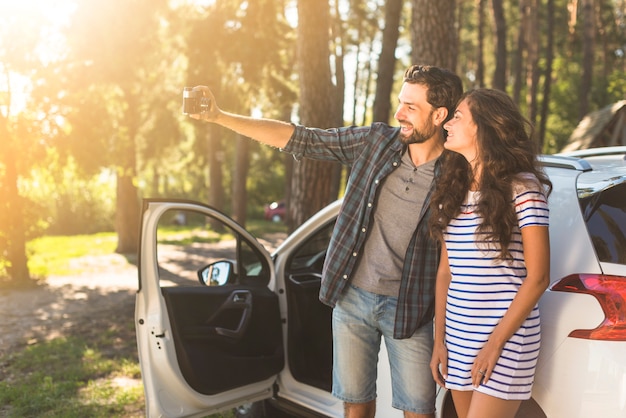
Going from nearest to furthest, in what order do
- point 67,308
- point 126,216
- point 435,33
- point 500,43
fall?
point 435,33
point 67,308
point 126,216
point 500,43

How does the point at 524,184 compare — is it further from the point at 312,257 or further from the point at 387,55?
the point at 387,55

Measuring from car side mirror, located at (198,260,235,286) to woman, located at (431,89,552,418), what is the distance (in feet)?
6.00

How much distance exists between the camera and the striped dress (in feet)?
7.89

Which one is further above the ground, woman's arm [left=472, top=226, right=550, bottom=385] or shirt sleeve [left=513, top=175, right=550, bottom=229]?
shirt sleeve [left=513, top=175, right=550, bottom=229]

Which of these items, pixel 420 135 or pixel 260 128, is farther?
pixel 260 128

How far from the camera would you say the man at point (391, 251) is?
9.55ft

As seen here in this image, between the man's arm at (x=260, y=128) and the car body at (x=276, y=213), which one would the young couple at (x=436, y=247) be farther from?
the car body at (x=276, y=213)

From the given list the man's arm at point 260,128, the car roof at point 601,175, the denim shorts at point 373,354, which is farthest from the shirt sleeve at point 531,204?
the man's arm at point 260,128

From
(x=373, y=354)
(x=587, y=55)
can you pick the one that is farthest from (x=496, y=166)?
(x=587, y=55)

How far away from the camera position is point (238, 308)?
406 centimetres

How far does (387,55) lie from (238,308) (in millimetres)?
8929

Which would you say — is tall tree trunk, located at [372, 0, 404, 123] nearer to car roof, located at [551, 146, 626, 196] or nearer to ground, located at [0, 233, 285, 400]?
ground, located at [0, 233, 285, 400]

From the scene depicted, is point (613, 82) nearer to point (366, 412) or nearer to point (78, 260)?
point (78, 260)

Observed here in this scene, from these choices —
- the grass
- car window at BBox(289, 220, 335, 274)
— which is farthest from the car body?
car window at BBox(289, 220, 335, 274)
